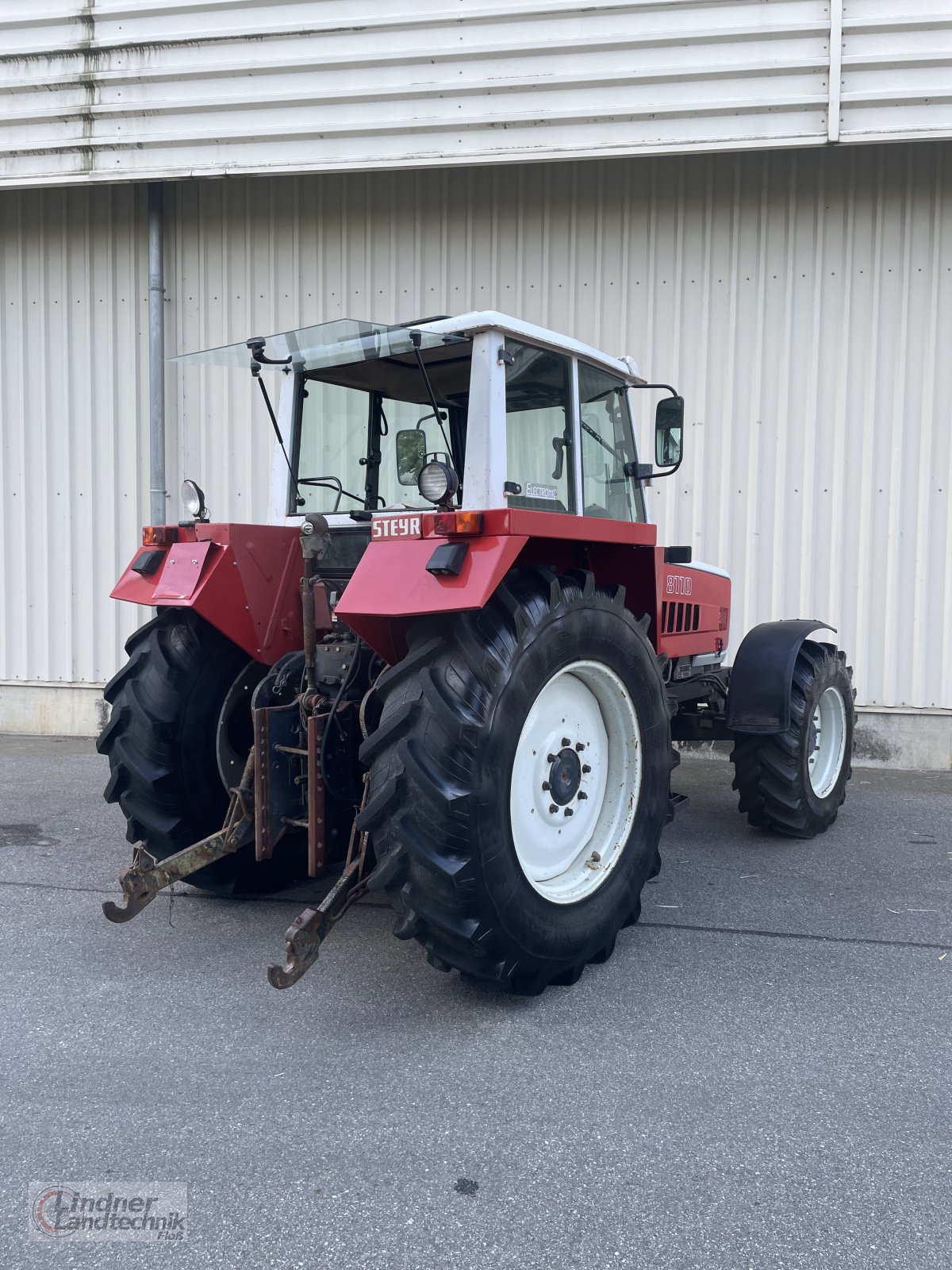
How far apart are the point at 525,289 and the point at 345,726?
5029 millimetres

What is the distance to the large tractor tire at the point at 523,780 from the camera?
288 cm

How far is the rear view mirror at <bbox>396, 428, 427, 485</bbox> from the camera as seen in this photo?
405cm

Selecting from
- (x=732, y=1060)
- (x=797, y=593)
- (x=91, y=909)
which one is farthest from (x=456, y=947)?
(x=797, y=593)

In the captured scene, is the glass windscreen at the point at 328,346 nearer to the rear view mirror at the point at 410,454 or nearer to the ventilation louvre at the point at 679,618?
the rear view mirror at the point at 410,454

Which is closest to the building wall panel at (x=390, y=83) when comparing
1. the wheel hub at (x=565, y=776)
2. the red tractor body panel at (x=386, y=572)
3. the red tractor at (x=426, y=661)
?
the red tractor at (x=426, y=661)

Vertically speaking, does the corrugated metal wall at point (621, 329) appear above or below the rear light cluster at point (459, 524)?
above

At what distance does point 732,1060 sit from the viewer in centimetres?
287

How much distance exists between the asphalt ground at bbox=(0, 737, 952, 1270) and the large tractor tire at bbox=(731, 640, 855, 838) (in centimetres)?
85

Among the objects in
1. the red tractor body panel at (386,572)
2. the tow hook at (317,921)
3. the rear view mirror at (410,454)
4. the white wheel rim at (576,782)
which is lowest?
the tow hook at (317,921)

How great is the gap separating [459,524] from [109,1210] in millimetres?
1973

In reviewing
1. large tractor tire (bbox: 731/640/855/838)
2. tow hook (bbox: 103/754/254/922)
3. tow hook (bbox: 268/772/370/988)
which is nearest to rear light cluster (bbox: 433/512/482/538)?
tow hook (bbox: 268/772/370/988)

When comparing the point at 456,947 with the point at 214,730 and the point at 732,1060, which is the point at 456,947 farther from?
the point at 214,730

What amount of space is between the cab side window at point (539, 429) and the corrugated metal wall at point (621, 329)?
366cm

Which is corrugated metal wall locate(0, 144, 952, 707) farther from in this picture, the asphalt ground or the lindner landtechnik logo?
the lindner landtechnik logo
